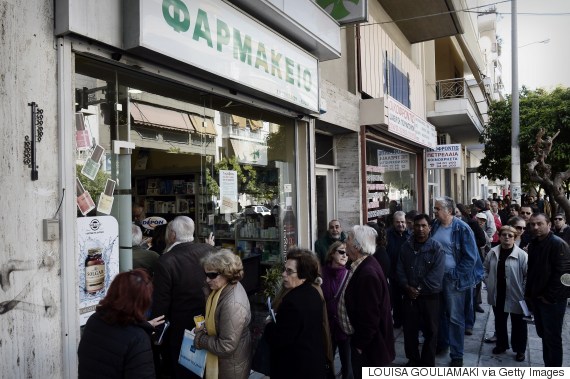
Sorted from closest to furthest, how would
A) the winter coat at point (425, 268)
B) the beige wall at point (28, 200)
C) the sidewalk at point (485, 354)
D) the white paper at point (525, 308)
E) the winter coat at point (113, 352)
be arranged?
the winter coat at point (113, 352), the beige wall at point (28, 200), the winter coat at point (425, 268), the white paper at point (525, 308), the sidewalk at point (485, 354)

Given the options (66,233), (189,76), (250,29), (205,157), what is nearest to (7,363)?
(66,233)

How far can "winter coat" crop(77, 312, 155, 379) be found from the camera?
2143 millimetres

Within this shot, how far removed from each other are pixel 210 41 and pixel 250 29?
84 centimetres

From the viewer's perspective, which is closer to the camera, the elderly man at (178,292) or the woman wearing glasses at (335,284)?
the elderly man at (178,292)

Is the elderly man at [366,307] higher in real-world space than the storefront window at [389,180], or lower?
lower

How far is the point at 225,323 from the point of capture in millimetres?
2992

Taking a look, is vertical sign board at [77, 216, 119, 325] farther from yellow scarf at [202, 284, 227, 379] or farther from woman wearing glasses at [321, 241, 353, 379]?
woman wearing glasses at [321, 241, 353, 379]

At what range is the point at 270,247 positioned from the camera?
696 centimetres

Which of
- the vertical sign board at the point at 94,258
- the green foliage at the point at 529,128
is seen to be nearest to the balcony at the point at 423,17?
the green foliage at the point at 529,128

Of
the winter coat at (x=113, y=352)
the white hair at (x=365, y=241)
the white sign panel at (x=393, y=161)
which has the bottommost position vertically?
the winter coat at (x=113, y=352)

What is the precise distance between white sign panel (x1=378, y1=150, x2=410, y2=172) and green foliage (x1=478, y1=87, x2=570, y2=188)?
3.88 metres

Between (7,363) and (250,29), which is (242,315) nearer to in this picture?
(7,363)

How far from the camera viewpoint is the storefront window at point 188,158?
379 centimetres

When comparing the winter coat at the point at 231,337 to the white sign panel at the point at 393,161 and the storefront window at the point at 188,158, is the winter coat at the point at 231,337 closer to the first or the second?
the storefront window at the point at 188,158
